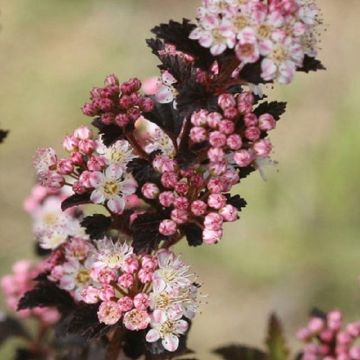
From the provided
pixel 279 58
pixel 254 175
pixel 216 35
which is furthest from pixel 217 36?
pixel 254 175

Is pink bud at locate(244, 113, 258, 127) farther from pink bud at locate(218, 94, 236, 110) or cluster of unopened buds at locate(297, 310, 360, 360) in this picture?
cluster of unopened buds at locate(297, 310, 360, 360)

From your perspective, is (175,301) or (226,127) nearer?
(226,127)

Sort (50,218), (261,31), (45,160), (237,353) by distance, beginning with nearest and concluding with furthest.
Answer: (261,31), (45,160), (237,353), (50,218)

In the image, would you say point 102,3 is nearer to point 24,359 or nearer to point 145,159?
point 24,359

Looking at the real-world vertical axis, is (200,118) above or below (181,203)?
above

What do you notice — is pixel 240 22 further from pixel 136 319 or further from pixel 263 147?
pixel 136 319

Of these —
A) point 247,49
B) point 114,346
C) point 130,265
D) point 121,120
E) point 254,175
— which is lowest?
point 114,346

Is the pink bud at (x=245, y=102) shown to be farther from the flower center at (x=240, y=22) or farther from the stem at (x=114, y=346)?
the stem at (x=114, y=346)
